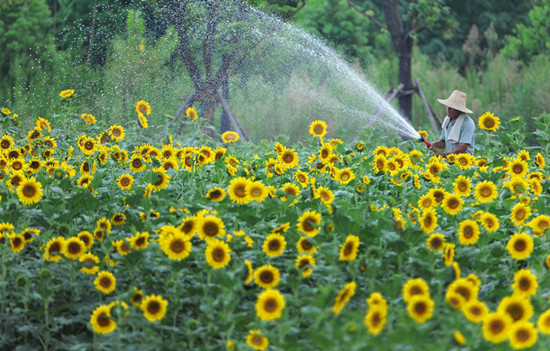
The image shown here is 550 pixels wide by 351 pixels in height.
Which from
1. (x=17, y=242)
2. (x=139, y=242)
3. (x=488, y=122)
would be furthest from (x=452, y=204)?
(x=488, y=122)

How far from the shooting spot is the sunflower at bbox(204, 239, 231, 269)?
2.92 meters

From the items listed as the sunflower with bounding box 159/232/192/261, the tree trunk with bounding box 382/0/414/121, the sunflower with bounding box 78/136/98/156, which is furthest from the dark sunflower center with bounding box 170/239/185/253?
the tree trunk with bounding box 382/0/414/121

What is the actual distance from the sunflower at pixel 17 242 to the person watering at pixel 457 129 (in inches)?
144

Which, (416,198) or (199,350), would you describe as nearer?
(199,350)

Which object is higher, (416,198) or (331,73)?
(416,198)

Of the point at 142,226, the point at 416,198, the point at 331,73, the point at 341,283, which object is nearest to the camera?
the point at 341,283

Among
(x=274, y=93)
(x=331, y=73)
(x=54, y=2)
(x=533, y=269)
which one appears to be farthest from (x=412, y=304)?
(x=54, y=2)

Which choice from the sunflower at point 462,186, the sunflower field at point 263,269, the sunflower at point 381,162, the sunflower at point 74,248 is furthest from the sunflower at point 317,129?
the sunflower at point 74,248

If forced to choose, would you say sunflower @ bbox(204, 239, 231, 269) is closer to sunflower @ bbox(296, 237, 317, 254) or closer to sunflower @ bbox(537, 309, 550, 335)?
sunflower @ bbox(296, 237, 317, 254)

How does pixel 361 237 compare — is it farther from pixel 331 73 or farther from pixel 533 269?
pixel 331 73

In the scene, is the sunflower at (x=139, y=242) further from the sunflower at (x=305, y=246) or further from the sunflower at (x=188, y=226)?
the sunflower at (x=305, y=246)

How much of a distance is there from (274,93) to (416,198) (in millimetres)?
7913

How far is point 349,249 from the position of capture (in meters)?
3.05

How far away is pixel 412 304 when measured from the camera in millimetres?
2480
